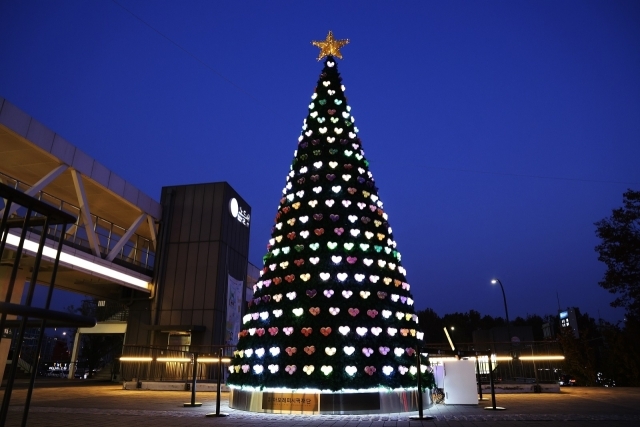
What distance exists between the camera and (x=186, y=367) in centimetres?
1925

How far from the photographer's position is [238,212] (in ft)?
84.8

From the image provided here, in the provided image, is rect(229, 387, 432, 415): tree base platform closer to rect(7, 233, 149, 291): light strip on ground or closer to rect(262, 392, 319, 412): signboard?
rect(262, 392, 319, 412): signboard

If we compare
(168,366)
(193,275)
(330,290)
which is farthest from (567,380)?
(330,290)

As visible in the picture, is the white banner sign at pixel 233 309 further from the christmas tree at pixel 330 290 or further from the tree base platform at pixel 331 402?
the tree base platform at pixel 331 402

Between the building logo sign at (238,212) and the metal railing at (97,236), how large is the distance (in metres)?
5.20

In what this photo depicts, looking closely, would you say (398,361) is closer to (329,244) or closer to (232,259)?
(329,244)

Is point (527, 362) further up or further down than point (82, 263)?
further down

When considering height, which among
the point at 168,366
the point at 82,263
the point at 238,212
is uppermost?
the point at 238,212

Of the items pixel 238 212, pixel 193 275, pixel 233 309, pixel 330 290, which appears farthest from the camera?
pixel 238 212

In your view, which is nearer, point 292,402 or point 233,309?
point 292,402

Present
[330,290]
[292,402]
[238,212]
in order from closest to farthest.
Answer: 1. [292,402]
2. [330,290]
3. [238,212]

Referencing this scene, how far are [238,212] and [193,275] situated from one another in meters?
4.65

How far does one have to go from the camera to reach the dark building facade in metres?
22.5

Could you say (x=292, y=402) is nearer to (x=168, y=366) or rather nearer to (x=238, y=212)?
(x=168, y=366)
